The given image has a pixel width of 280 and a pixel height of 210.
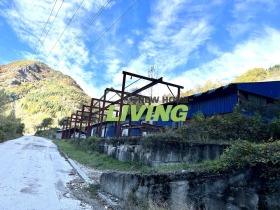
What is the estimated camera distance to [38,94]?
476ft

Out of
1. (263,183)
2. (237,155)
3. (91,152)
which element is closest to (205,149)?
(237,155)

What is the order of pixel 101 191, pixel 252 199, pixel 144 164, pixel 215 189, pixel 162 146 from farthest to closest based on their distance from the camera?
pixel 144 164 → pixel 162 146 → pixel 101 191 → pixel 215 189 → pixel 252 199

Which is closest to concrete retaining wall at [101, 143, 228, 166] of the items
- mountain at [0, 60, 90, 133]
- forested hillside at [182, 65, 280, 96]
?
forested hillside at [182, 65, 280, 96]

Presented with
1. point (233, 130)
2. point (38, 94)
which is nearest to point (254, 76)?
point (233, 130)

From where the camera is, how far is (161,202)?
521 centimetres

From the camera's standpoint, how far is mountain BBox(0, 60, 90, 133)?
122 m

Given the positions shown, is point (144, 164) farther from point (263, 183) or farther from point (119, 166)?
point (263, 183)

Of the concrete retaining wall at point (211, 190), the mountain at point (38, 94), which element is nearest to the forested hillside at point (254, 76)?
the concrete retaining wall at point (211, 190)

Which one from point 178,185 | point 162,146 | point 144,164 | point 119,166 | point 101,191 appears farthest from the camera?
point 119,166

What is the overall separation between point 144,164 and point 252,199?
19.2 ft

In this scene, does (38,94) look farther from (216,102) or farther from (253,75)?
(216,102)

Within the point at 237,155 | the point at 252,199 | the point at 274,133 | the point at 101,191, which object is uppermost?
the point at 274,133
